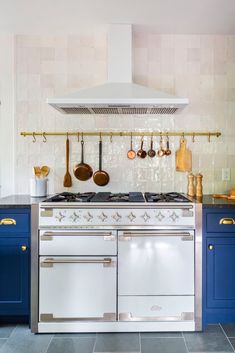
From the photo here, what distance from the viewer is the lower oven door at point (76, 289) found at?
1895 millimetres

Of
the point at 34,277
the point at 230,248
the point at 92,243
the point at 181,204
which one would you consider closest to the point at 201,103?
A: the point at 181,204

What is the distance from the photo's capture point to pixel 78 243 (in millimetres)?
1897

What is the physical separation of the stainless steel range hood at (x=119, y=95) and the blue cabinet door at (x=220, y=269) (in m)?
1.03

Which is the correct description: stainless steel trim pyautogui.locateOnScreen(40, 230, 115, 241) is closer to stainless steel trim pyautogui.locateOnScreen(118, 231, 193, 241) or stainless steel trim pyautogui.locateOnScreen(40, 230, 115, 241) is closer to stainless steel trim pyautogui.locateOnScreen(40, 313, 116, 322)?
stainless steel trim pyautogui.locateOnScreen(118, 231, 193, 241)

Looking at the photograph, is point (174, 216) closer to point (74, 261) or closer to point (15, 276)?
point (74, 261)

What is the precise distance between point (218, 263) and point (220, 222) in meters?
0.29

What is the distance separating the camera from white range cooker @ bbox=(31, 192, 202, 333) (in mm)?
1896

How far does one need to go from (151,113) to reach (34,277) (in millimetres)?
1616

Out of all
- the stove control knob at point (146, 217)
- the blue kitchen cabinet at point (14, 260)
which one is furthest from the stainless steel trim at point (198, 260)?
the blue kitchen cabinet at point (14, 260)

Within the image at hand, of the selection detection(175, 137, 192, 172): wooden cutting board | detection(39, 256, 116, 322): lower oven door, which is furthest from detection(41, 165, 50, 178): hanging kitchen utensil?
detection(175, 137, 192, 172): wooden cutting board

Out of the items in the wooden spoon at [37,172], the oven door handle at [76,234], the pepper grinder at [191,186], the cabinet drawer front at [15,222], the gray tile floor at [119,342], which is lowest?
the gray tile floor at [119,342]

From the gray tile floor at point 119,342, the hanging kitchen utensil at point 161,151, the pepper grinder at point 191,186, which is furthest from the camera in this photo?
the hanging kitchen utensil at point 161,151

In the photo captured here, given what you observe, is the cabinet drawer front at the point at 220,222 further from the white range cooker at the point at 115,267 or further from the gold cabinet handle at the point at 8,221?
the gold cabinet handle at the point at 8,221

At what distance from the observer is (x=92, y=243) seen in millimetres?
1900
